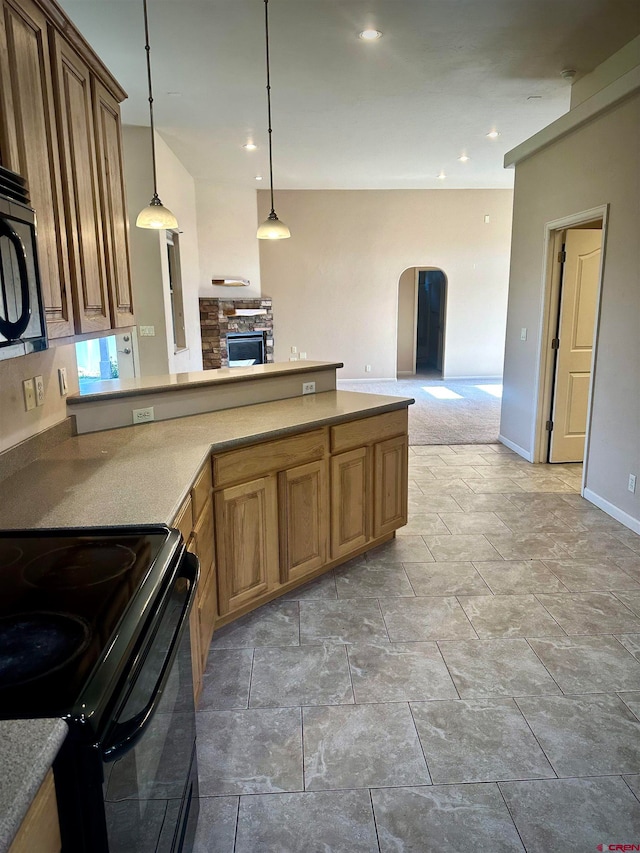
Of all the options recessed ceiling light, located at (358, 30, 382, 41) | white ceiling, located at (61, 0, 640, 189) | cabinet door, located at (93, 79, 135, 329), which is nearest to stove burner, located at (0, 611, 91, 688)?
cabinet door, located at (93, 79, 135, 329)

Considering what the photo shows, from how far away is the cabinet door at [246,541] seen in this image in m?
2.40

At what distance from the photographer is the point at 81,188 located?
2020 millimetres

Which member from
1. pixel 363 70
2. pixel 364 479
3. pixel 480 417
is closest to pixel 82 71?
pixel 364 479

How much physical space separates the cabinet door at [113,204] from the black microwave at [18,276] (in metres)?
0.95

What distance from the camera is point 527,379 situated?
5219mm

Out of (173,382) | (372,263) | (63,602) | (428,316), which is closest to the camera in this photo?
(63,602)

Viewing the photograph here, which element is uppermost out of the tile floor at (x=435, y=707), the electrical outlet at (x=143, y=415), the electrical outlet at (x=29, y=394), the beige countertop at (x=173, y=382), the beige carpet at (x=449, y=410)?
the electrical outlet at (x=29, y=394)

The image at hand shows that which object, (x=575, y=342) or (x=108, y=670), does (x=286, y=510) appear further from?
(x=575, y=342)

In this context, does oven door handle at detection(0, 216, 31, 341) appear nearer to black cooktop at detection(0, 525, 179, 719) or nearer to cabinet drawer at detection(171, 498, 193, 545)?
black cooktop at detection(0, 525, 179, 719)

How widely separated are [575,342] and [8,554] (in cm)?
475

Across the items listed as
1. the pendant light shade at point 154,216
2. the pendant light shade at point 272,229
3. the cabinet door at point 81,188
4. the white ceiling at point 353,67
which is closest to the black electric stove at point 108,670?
the cabinet door at point 81,188

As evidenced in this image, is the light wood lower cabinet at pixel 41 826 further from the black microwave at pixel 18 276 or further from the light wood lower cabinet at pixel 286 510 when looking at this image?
the light wood lower cabinet at pixel 286 510

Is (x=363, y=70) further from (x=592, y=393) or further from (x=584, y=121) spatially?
(x=592, y=393)

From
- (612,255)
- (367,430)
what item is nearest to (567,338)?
(612,255)
